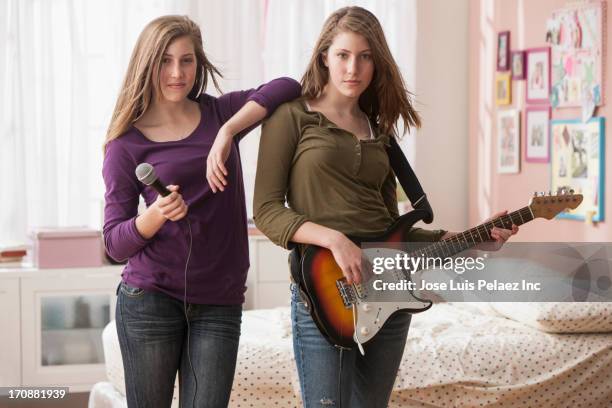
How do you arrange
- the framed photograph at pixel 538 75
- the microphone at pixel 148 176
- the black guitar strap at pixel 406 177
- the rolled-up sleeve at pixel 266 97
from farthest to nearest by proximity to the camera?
the framed photograph at pixel 538 75
the black guitar strap at pixel 406 177
the rolled-up sleeve at pixel 266 97
the microphone at pixel 148 176

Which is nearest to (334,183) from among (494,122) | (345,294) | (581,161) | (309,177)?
(309,177)

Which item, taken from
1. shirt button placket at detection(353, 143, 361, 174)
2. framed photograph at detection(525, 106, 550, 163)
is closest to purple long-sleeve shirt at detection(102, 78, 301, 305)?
shirt button placket at detection(353, 143, 361, 174)

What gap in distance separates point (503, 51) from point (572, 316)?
6.76ft

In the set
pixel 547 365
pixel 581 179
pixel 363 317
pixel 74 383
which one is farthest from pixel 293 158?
pixel 74 383

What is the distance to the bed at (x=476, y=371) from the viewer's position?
317 centimetres

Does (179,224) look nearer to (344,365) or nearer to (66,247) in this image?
(344,365)

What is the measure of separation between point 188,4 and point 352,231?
129 inches

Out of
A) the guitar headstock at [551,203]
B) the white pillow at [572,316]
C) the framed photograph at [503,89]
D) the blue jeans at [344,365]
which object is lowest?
the white pillow at [572,316]

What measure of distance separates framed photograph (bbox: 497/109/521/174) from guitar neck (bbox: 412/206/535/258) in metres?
2.75

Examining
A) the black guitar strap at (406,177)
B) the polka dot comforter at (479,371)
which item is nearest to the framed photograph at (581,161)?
the polka dot comforter at (479,371)

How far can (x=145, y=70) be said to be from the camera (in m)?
1.99

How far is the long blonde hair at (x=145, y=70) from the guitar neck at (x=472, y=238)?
740 millimetres

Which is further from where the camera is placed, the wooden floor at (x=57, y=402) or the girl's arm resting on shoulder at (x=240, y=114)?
the wooden floor at (x=57, y=402)

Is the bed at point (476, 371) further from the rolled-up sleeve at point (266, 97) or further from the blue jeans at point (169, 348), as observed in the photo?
the rolled-up sleeve at point (266, 97)
